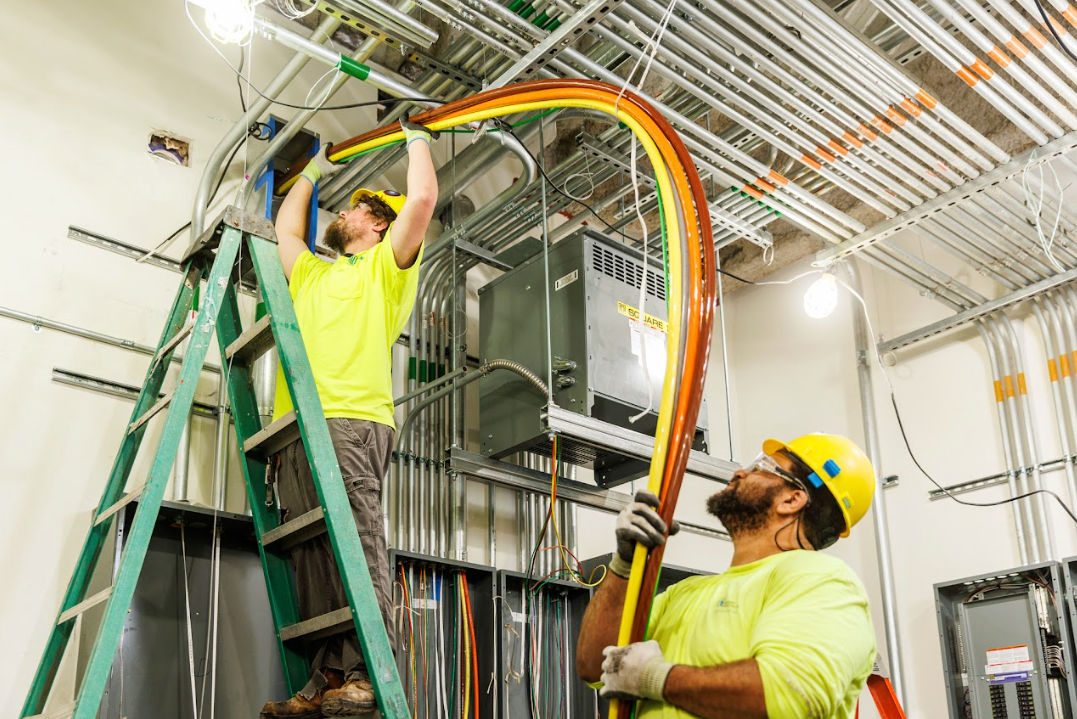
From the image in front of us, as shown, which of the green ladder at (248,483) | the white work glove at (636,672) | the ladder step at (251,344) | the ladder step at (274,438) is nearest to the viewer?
the white work glove at (636,672)

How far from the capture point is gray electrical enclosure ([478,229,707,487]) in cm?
414

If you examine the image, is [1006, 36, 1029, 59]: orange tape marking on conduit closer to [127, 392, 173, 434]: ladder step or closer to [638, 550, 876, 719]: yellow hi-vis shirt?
[638, 550, 876, 719]: yellow hi-vis shirt

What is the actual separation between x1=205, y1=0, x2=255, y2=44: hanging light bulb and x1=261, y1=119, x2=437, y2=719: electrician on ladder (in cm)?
63

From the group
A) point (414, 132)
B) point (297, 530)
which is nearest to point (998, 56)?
point (414, 132)

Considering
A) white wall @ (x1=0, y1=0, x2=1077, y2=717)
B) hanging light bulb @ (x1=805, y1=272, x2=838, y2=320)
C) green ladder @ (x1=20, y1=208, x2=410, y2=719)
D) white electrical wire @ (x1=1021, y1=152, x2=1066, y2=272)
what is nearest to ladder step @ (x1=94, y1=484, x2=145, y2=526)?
green ladder @ (x1=20, y1=208, x2=410, y2=719)

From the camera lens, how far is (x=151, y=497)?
8.45ft

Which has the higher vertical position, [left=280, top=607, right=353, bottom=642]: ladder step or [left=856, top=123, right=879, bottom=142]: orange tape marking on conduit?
[left=856, top=123, right=879, bottom=142]: orange tape marking on conduit

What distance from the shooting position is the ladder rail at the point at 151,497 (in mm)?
2346

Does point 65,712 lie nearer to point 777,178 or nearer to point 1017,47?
point 777,178

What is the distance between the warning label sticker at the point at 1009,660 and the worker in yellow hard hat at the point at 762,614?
2.26m

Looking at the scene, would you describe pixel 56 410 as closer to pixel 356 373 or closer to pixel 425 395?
pixel 356 373

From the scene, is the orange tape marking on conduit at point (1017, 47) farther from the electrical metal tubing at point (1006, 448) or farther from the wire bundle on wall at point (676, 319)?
the electrical metal tubing at point (1006, 448)

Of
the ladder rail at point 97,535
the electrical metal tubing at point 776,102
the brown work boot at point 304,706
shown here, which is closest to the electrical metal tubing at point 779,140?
the electrical metal tubing at point 776,102

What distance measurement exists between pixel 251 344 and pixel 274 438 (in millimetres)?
302
